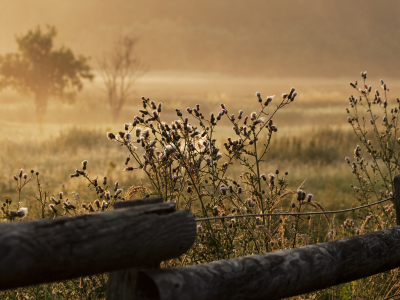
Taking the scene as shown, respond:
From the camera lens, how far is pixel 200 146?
4.41 m

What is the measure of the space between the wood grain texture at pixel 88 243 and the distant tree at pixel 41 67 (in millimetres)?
42803

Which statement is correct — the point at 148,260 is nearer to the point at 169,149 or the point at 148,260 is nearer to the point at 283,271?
the point at 283,271

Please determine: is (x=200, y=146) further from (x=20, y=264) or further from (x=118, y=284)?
(x=20, y=264)

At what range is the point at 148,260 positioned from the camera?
78.5 inches

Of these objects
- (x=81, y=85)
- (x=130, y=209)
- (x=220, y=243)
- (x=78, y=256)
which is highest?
(x=81, y=85)

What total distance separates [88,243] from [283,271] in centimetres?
112

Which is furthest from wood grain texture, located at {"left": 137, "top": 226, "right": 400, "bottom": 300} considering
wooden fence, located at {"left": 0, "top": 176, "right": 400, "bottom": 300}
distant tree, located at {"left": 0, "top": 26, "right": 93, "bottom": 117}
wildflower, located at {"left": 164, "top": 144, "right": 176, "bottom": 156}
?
distant tree, located at {"left": 0, "top": 26, "right": 93, "bottom": 117}

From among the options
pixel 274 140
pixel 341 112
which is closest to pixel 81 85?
pixel 341 112

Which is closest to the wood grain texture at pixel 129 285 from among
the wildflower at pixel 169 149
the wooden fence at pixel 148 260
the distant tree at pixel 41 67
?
the wooden fence at pixel 148 260

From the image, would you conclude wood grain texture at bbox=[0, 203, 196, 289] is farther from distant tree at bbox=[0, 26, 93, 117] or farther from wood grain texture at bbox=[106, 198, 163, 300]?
distant tree at bbox=[0, 26, 93, 117]

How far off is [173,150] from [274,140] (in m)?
15.2

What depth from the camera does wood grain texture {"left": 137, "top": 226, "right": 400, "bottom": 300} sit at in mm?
2041

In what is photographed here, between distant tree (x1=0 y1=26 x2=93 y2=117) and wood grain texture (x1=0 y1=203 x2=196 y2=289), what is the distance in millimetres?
42803

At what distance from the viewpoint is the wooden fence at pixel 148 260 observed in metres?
1.64
